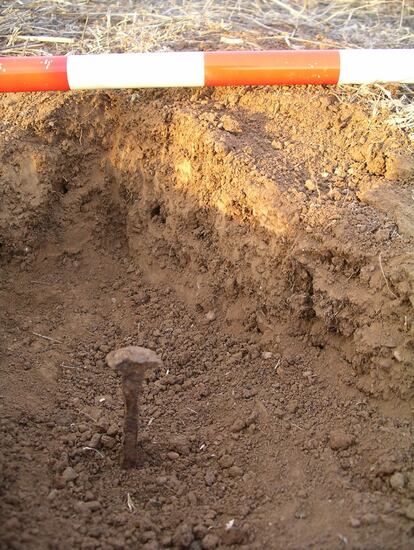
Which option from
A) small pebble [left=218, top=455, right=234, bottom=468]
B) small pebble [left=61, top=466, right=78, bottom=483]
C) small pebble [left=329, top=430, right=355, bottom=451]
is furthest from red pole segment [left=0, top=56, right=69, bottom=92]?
small pebble [left=329, top=430, right=355, bottom=451]

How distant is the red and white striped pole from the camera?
144 inches

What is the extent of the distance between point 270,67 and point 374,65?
2.06ft

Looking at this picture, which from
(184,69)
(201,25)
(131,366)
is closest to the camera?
(131,366)

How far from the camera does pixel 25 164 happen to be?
3904 millimetres

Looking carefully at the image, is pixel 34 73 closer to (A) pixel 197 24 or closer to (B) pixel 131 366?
(A) pixel 197 24

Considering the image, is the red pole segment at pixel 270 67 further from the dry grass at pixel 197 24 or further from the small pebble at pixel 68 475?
the small pebble at pixel 68 475

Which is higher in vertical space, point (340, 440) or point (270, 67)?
point (270, 67)

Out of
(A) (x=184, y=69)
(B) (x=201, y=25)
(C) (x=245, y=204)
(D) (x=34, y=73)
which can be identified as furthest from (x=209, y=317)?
(B) (x=201, y=25)

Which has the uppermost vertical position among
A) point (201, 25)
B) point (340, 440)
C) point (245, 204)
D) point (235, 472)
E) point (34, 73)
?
point (201, 25)

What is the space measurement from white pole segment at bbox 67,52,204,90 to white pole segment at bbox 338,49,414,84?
0.85 meters

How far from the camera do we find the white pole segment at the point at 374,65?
376 cm

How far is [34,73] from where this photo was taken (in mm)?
3682

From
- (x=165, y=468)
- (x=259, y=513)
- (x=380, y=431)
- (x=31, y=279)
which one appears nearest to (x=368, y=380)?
(x=380, y=431)

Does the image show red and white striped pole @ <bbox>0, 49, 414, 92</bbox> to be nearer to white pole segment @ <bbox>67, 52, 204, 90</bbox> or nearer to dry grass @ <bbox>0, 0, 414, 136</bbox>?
white pole segment @ <bbox>67, 52, 204, 90</bbox>
